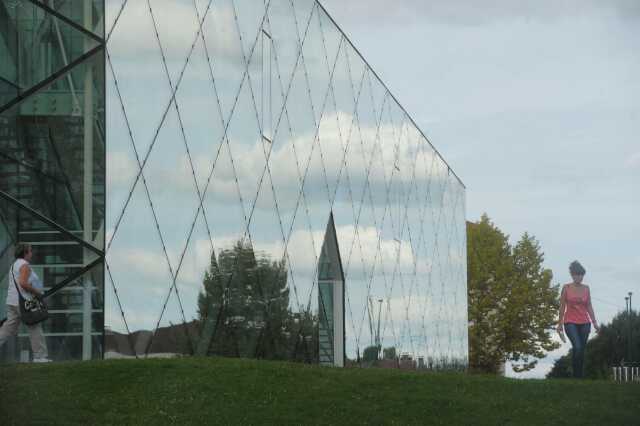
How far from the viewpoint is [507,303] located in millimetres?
73312

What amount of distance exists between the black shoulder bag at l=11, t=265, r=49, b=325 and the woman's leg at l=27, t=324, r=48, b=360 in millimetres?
280

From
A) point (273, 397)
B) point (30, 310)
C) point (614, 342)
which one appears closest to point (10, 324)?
point (30, 310)

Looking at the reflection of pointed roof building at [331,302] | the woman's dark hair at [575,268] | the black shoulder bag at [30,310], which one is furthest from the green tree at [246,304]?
the woman's dark hair at [575,268]

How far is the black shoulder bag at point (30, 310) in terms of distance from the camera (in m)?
17.2

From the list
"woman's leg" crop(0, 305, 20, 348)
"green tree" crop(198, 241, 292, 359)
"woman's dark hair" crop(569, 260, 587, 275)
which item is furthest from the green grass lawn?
"green tree" crop(198, 241, 292, 359)

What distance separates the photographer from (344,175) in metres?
35.0

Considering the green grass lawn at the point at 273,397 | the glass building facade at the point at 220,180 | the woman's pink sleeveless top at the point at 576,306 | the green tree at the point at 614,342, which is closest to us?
the green grass lawn at the point at 273,397

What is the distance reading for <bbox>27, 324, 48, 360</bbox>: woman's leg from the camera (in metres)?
17.6

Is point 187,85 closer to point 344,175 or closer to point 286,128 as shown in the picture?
point 286,128

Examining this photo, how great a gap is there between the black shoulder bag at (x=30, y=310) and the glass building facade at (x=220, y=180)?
7.80 ft

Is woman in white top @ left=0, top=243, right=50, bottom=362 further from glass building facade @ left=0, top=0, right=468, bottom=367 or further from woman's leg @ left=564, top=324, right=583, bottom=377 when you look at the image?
woman's leg @ left=564, top=324, right=583, bottom=377

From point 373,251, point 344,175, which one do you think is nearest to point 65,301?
point 344,175

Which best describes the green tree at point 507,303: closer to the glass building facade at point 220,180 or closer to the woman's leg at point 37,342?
the glass building facade at point 220,180

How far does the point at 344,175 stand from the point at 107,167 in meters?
15.3
